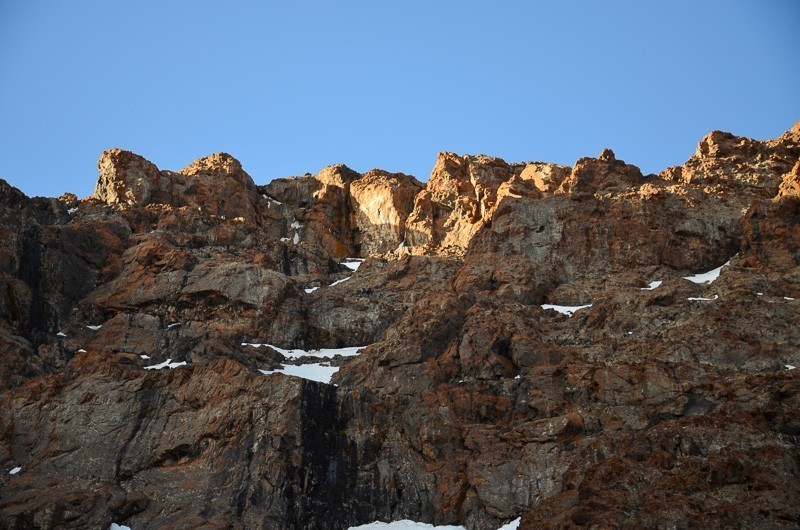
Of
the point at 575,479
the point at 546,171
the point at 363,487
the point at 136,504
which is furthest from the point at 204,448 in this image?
the point at 546,171

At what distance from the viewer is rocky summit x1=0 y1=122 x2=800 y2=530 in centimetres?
3762

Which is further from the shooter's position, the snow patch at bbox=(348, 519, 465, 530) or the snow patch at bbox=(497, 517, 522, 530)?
the snow patch at bbox=(348, 519, 465, 530)

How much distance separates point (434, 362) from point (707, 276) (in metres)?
19.0

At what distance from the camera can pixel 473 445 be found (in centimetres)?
4150

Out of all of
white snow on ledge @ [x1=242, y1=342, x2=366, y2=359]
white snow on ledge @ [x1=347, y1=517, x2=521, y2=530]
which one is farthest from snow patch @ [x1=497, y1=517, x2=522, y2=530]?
white snow on ledge @ [x1=242, y1=342, x2=366, y2=359]

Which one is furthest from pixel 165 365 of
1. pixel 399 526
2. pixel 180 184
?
pixel 180 184

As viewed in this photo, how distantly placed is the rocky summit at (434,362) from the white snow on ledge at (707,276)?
1.11 ft

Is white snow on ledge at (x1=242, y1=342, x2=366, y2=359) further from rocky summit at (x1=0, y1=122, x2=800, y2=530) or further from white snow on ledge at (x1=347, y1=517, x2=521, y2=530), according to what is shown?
white snow on ledge at (x1=347, y1=517, x2=521, y2=530)

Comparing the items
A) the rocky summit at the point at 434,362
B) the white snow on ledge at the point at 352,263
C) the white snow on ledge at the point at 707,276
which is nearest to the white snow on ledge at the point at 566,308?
the rocky summit at the point at 434,362

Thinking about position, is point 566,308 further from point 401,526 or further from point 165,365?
point 165,365

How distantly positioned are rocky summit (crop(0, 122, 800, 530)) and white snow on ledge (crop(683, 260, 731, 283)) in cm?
34

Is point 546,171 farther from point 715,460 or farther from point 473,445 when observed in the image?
point 715,460

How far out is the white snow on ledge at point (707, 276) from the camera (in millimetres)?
54281

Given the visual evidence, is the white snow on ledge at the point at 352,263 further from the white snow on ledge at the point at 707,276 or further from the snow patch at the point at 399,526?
the snow patch at the point at 399,526
